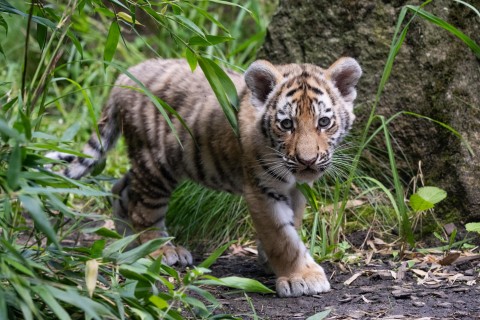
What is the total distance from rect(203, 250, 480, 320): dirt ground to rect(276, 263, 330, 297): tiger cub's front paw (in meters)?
0.04

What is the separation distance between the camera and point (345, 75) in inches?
183

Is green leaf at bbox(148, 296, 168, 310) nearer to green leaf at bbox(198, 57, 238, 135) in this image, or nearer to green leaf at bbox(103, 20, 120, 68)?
green leaf at bbox(198, 57, 238, 135)

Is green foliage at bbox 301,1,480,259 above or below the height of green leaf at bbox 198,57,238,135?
below

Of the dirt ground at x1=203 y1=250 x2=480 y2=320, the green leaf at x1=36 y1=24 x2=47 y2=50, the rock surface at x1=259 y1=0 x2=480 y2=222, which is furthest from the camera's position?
the rock surface at x1=259 y1=0 x2=480 y2=222

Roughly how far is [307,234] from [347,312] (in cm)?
140

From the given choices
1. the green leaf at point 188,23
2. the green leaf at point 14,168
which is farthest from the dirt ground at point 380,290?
the green leaf at point 14,168

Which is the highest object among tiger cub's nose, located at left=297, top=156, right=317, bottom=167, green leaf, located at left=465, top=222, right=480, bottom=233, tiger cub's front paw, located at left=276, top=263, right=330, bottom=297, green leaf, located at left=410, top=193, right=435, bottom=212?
tiger cub's nose, located at left=297, top=156, right=317, bottom=167

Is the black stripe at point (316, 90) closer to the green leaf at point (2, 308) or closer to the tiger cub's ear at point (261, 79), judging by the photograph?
the tiger cub's ear at point (261, 79)

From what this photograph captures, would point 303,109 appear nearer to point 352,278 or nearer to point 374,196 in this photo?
point 352,278

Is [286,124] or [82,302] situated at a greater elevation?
[286,124]

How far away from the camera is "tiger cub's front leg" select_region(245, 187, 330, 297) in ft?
14.4

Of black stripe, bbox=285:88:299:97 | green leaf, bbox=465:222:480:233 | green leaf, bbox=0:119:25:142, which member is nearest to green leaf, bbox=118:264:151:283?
green leaf, bbox=0:119:25:142

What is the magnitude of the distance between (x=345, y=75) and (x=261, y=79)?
0.48 m

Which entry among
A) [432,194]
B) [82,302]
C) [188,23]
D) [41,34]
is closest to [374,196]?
[432,194]
